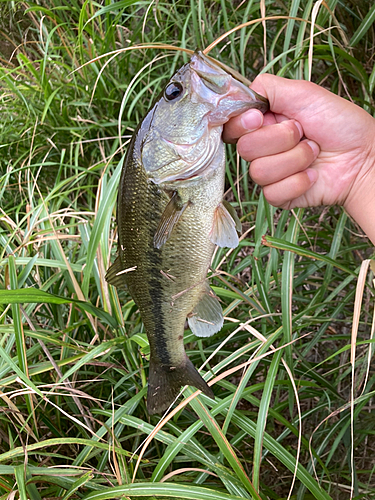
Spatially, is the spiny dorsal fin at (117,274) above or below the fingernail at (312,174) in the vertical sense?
below

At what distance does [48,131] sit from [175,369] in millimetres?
2356

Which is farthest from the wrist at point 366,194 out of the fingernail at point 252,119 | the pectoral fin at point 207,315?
the pectoral fin at point 207,315

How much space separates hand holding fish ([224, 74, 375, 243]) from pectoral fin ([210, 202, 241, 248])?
27cm

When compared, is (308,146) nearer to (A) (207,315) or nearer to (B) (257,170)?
(B) (257,170)

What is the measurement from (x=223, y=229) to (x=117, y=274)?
1.35 feet

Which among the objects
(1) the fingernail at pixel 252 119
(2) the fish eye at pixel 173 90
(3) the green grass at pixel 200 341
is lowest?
(3) the green grass at pixel 200 341

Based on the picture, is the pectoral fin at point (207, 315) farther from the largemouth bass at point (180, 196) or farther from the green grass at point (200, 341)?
the green grass at point (200, 341)

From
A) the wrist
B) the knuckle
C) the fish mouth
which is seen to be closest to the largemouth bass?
the fish mouth

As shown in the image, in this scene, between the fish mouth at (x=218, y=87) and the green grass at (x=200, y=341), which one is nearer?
the fish mouth at (x=218, y=87)

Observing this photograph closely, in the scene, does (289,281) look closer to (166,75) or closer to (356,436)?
(356,436)

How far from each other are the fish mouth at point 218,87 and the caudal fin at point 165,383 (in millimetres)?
884

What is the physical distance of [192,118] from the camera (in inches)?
44.4

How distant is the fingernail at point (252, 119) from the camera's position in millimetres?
1169

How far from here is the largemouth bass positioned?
1.11 metres
